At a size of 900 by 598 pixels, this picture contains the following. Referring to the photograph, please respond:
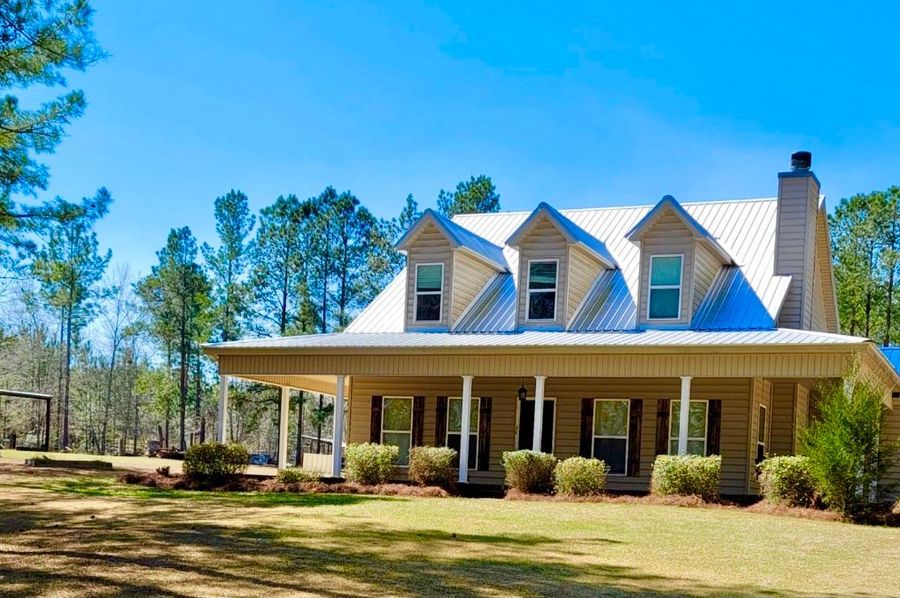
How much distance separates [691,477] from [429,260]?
8.49m

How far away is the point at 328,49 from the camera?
74.5 ft

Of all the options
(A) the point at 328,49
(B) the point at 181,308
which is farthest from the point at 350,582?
(B) the point at 181,308

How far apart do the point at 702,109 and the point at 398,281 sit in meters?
9.09

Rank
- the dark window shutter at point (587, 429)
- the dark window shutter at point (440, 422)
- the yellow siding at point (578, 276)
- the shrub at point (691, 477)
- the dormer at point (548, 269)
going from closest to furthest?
the shrub at point (691, 477) < the dark window shutter at point (587, 429) < the dormer at point (548, 269) < the yellow siding at point (578, 276) < the dark window shutter at point (440, 422)

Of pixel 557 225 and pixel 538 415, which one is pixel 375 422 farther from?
pixel 557 225

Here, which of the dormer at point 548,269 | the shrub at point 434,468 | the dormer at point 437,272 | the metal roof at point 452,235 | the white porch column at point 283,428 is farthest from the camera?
the white porch column at point 283,428

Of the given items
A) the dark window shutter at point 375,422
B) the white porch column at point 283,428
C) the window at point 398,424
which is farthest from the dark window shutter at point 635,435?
the white porch column at point 283,428

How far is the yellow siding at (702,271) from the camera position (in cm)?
2144

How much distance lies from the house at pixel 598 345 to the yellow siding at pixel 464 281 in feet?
0.17

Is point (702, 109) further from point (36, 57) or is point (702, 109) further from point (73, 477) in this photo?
point (73, 477)

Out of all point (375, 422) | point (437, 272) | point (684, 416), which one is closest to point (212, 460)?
point (375, 422)

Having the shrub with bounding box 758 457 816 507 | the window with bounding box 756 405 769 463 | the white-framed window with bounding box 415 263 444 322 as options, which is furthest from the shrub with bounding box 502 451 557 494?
the white-framed window with bounding box 415 263 444 322

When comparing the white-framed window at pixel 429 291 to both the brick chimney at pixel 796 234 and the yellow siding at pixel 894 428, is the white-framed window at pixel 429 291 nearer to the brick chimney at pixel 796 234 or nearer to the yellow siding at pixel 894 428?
the brick chimney at pixel 796 234

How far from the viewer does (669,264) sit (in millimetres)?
21531
